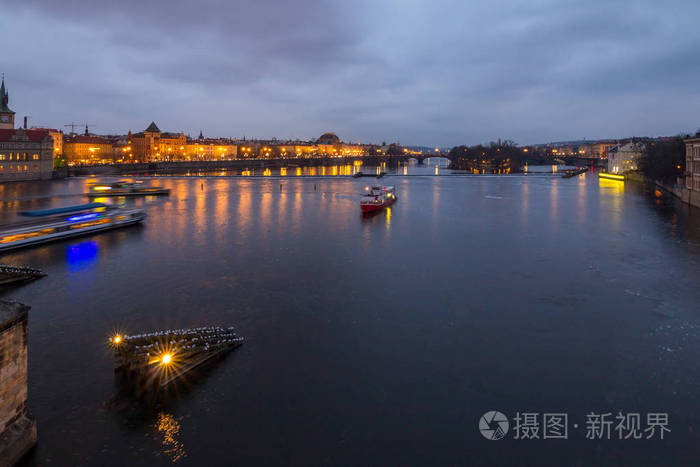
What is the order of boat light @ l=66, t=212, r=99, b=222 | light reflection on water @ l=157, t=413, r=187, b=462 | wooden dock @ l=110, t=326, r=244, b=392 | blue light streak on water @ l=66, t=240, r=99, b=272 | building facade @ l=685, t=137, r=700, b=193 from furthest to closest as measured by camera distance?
1. building facade @ l=685, t=137, r=700, b=193
2. boat light @ l=66, t=212, r=99, b=222
3. blue light streak on water @ l=66, t=240, r=99, b=272
4. wooden dock @ l=110, t=326, r=244, b=392
5. light reflection on water @ l=157, t=413, r=187, b=462

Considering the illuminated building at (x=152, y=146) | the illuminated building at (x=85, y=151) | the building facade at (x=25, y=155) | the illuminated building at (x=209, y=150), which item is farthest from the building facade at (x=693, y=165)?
the illuminated building at (x=209, y=150)

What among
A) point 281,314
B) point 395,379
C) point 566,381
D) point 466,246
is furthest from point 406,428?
point 466,246

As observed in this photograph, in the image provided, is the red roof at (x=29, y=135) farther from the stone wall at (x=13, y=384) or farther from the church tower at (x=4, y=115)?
the stone wall at (x=13, y=384)

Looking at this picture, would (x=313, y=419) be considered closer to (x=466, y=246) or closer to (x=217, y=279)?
(x=217, y=279)

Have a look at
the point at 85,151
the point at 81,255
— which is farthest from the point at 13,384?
the point at 85,151

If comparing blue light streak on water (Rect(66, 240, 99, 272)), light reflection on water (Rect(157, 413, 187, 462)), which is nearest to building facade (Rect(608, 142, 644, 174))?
blue light streak on water (Rect(66, 240, 99, 272))

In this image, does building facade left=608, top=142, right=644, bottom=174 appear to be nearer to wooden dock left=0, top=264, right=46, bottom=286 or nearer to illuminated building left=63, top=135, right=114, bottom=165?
wooden dock left=0, top=264, right=46, bottom=286

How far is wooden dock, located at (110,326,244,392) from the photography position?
9016 millimetres

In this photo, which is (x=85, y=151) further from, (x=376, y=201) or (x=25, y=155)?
(x=376, y=201)

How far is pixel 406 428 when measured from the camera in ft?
25.9

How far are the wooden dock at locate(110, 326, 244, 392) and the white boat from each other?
51.0ft

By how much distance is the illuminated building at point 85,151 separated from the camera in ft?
372

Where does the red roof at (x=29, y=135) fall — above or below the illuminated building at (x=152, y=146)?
below

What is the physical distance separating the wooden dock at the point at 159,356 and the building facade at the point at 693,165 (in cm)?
4122
